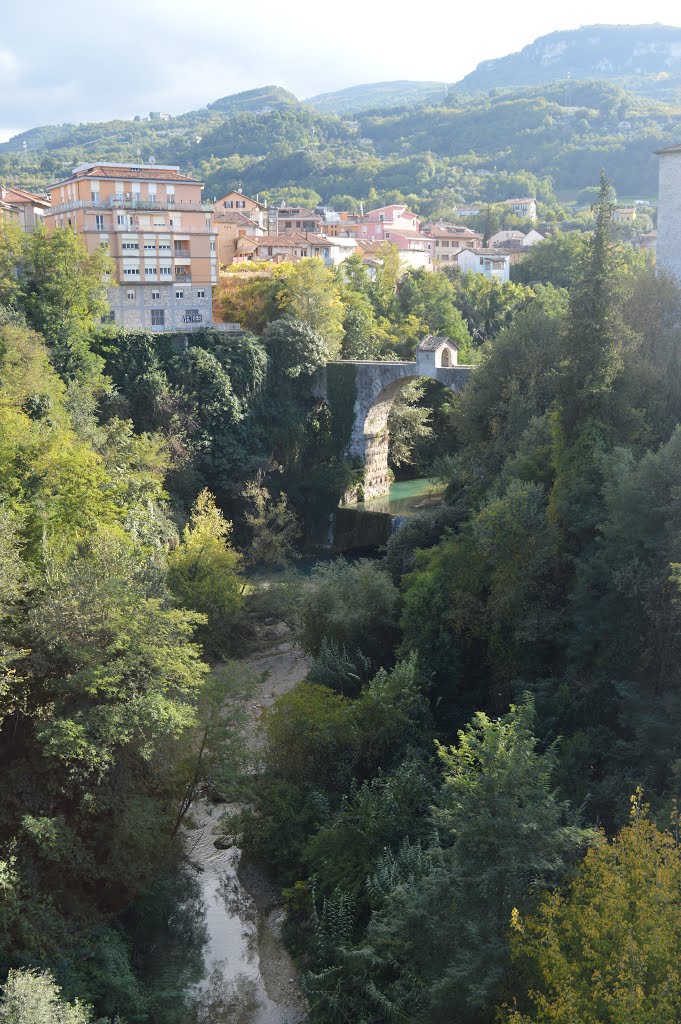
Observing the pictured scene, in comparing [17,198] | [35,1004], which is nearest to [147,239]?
[17,198]

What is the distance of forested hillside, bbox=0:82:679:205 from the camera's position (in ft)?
370

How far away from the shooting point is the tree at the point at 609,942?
9.00 m

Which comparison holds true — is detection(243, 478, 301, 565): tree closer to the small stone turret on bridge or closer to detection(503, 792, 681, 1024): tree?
the small stone turret on bridge

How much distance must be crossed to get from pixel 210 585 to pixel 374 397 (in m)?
15.7

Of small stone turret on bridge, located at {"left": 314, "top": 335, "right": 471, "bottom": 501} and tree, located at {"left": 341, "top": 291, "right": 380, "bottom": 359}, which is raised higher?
tree, located at {"left": 341, "top": 291, "right": 380, "bottom": 359}

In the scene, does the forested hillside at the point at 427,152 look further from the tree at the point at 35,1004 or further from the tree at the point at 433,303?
the tree at the point at 35,1004

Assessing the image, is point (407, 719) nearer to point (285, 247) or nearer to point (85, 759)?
point (85, 759)

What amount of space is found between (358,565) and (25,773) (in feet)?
38.0

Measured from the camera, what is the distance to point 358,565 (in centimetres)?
2512

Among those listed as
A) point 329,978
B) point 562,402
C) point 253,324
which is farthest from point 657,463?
point 253,324

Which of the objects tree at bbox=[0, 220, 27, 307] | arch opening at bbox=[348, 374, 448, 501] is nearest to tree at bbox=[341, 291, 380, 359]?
arch opening at bbox=[348, 374, 448, 501]

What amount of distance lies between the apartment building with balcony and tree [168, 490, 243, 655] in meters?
15.4

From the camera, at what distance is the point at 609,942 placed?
31.6 feet

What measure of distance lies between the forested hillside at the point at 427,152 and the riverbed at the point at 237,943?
87.3m
